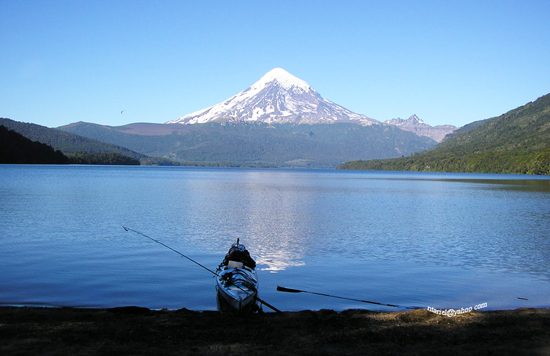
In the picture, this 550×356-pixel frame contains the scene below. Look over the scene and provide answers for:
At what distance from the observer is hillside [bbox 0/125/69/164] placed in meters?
166

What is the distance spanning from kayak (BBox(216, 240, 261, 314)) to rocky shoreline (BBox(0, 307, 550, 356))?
550mm

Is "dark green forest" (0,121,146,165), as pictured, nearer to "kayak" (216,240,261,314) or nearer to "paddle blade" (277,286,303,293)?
"kayak" (216,240,261,314)

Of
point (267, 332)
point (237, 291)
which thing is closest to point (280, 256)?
point (237, 291)

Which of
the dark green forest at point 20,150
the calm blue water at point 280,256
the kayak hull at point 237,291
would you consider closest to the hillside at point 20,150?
the dark green forest at point 20,150

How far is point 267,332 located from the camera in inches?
426

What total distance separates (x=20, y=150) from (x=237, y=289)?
186m

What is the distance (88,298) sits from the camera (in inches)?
567

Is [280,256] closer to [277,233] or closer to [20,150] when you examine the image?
[277,233]

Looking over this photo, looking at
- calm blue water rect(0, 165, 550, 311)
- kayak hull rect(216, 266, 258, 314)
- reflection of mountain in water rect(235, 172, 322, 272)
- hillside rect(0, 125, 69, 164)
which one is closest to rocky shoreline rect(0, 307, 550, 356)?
kayak hull rect(216, 266, 258, 314)

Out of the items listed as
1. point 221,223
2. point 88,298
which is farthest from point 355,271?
point 221,223

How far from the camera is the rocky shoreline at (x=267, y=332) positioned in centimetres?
955

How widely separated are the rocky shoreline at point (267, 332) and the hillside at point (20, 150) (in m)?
174

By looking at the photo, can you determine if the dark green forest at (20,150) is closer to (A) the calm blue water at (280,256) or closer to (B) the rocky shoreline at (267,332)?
(A) the calm blue water at (280,256)

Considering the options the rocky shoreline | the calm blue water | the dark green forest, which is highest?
the dark green forest
